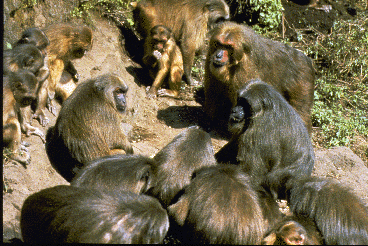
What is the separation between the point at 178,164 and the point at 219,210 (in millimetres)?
1010

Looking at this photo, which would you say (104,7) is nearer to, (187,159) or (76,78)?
(76,78)

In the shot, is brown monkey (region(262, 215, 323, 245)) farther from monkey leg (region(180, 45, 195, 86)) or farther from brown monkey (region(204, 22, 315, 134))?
monkey leg (region(180, 45, 195, 86))

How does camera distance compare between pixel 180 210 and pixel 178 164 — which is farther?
pixel 178 164

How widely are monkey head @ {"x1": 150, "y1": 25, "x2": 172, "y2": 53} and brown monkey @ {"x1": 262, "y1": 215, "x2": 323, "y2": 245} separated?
19.2 ft

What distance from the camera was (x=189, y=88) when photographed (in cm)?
1073

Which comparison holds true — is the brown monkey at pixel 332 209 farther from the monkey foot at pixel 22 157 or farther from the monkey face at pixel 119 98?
the monkey foot at pixel 22 157

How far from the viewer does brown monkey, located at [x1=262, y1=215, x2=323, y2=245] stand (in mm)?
4668

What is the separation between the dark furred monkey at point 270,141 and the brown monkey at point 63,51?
11.8ft

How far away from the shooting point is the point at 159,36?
9.84m

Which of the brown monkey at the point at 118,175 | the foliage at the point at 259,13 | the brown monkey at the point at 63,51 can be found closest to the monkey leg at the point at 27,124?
the brown monkey at the point at 63,51

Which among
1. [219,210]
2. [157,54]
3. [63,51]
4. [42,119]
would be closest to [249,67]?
[157,54]

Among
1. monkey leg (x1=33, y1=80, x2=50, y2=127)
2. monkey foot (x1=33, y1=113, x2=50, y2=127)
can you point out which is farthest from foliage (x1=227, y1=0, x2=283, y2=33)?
monkey foot (x1=33, y1=113, x2=50, y2=127)

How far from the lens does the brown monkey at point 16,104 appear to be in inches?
241

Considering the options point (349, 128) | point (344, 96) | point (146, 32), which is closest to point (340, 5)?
point (344, 96)
